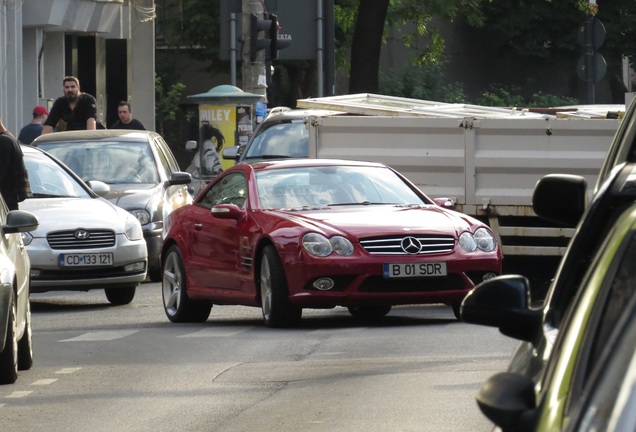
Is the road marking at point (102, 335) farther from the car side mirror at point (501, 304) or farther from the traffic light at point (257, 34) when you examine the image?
the traffic light at point (257, 34)

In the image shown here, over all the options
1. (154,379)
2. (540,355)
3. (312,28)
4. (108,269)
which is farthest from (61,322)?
(312,28)

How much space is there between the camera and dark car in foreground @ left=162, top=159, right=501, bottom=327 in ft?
→ 45.1

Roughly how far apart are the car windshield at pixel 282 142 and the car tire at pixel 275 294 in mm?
7530

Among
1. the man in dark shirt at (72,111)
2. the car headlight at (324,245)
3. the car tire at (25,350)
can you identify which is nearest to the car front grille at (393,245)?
the car headlight at (324,245)

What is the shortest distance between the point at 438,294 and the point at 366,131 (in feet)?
15.5

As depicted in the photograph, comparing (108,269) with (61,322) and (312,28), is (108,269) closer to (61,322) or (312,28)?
(61,322)

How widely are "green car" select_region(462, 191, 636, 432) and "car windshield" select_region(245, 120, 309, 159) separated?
17.9 m

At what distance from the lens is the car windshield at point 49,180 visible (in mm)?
18250

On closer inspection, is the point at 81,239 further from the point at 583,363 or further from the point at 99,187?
the point at 583,363

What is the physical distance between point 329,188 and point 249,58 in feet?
40.8

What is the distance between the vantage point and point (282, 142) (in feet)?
71.9

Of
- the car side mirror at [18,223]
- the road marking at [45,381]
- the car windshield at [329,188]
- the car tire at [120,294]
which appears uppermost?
the car side mirror at [18,223]

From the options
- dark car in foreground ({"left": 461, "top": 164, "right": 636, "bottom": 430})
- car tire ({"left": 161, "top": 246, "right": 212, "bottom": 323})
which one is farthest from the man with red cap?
dark car in foreground ({"left": 461, "top": 164, "right": 636, "bottom": 430})

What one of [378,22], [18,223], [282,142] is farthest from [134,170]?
[378,22]
